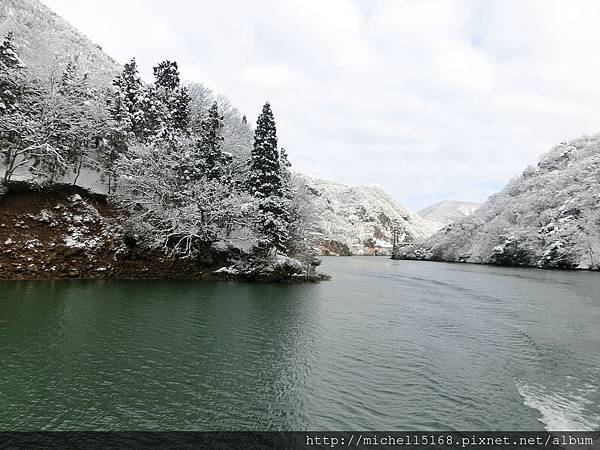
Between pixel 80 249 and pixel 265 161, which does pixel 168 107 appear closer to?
pixel 265 161

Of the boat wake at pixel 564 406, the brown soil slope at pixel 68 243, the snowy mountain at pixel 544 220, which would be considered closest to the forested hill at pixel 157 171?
the brown soil slope at pixel 68 243

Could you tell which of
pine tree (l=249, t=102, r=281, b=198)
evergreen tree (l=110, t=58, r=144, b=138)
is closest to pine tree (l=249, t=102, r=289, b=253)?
pine tree (l=249, t=102, r=281, b=198)

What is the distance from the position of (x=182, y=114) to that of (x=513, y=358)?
135ft

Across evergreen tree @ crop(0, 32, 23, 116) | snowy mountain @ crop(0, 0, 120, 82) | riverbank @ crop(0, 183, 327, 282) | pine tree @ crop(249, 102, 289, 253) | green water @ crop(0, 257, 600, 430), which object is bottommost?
green water @ crop(0, 257, 600, 430)

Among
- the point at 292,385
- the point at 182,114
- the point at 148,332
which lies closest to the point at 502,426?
the point at 292,385

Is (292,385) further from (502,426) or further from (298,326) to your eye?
(298,326)

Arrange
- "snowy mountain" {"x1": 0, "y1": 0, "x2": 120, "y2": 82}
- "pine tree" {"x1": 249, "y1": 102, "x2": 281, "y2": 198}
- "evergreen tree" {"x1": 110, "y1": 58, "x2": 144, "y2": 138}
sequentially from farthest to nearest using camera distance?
1. "snowy mountain" {"x1": 0, "y1": 0, "x2": 120, "y2": 82}
2. "evergreen tree" {"x1": 110, "y1": 58, "x2": 144, "y2": 138}
3. "pine tree" {"x1": 249, "y1": 102, "x2": 281, "y2": 198}

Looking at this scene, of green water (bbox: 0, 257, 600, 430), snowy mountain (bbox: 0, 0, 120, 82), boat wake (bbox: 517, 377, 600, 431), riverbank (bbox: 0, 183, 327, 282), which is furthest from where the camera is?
snowy mountain (bbox: 0, 0, 120, 82)

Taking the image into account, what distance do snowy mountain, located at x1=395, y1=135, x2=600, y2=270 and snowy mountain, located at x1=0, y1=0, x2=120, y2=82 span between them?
85665mm

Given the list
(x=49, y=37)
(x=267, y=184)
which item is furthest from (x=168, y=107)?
(x=49, y=37)

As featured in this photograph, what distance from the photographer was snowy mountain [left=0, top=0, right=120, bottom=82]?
59.2m

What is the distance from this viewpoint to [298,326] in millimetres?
17547

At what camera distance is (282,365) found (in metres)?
12.0

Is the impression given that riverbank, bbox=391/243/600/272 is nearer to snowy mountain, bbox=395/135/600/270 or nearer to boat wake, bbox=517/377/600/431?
snowy mountain, bbox=395/135/600/270
